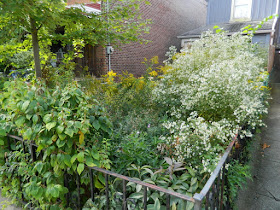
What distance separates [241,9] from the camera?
37.8ft

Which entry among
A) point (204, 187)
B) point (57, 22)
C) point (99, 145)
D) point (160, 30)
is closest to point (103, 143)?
point (99, 145)

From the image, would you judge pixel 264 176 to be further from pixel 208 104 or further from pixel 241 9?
pixel 241 9

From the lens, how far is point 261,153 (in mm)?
3574

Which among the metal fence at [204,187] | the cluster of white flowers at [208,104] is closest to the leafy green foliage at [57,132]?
the metal fence at [204,187]

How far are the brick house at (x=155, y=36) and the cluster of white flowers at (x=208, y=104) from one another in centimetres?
474

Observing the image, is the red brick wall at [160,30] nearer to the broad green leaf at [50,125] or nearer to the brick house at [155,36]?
the brick house at [155,36]

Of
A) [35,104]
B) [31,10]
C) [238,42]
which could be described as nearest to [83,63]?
[238,42]

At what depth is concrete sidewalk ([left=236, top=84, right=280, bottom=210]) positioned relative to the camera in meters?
2.52

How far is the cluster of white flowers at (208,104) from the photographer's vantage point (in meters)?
2.26

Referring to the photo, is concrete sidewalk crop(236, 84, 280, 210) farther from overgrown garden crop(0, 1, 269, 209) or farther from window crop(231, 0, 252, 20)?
window crop(231, 0, 252, 20)

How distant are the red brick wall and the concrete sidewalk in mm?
6332

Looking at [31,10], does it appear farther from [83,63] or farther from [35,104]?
[83,63]

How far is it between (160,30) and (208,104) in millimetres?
9945

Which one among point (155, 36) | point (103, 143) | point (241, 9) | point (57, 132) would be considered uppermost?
point (241, 9)
